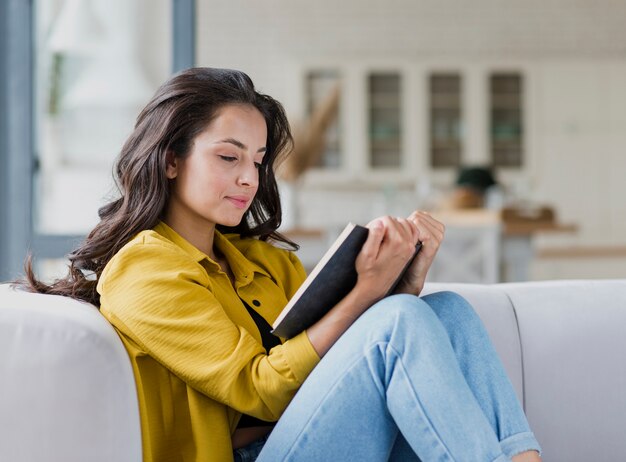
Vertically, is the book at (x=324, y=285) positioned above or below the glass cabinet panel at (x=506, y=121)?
below

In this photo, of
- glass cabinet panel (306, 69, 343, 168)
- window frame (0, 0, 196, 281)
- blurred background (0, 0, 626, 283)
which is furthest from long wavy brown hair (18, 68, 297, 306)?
glass cabinet panel (306, 69, 343, 168)

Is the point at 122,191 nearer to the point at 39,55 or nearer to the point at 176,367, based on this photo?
the point at 176,367

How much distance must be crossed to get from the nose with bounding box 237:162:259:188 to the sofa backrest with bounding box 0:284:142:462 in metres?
0.39

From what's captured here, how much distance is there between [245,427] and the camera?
1.53 m

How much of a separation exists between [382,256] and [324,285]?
0.11 metres

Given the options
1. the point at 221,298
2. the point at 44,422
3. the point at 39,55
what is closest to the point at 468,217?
the point at 39,55

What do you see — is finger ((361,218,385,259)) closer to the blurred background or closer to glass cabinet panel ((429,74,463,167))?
the blurred background

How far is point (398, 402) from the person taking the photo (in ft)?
4.15

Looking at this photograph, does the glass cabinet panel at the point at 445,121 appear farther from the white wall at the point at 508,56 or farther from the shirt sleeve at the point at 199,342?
the shirt sleeve at the point at 199,342

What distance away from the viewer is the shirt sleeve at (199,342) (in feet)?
4.42

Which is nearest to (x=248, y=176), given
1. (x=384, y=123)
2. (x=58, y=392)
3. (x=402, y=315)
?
(x=402, y=315)

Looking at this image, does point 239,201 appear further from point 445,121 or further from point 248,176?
point 445,121

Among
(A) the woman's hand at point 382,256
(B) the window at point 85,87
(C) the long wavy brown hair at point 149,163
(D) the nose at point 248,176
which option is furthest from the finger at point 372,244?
(B) the window at point 85,87

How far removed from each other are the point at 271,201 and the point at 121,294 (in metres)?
0.47
